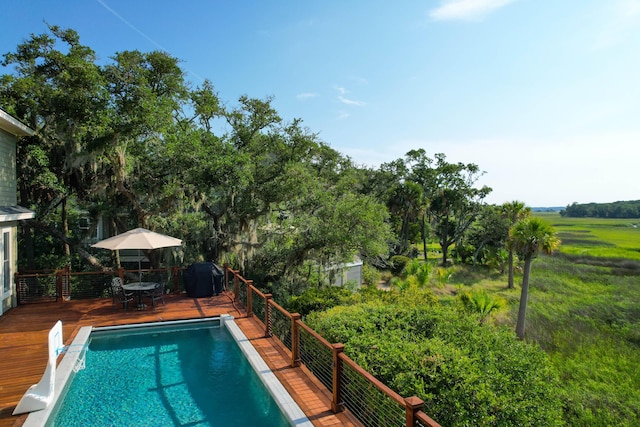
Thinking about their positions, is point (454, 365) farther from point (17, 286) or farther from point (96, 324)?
point (17, 286)

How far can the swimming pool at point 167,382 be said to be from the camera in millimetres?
5199

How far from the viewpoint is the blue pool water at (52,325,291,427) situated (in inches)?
205

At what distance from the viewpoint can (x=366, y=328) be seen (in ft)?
23.5

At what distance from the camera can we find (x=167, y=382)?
20.8 ft

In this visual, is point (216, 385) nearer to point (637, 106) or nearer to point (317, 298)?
point (317, 298)

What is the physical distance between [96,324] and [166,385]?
3.59 meters

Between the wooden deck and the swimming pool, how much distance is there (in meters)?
0.23

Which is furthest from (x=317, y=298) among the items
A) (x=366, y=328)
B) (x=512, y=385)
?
(x=512, y=385)

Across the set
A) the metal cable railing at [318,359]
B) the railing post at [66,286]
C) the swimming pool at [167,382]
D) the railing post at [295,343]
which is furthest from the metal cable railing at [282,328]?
the railing post at [66,286]

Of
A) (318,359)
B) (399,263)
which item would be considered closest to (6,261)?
(318,359)

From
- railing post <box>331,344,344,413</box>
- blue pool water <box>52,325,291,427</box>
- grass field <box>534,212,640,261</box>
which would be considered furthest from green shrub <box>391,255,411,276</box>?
railing post <box>331,344,344,413</box>

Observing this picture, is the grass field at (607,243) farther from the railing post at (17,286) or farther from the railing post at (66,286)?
the railing post at (17,286)

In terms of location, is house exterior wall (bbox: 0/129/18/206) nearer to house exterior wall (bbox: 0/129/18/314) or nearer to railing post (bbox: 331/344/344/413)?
house exterior wall (bbox: 0/129/18/314)

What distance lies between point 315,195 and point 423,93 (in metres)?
6.21
